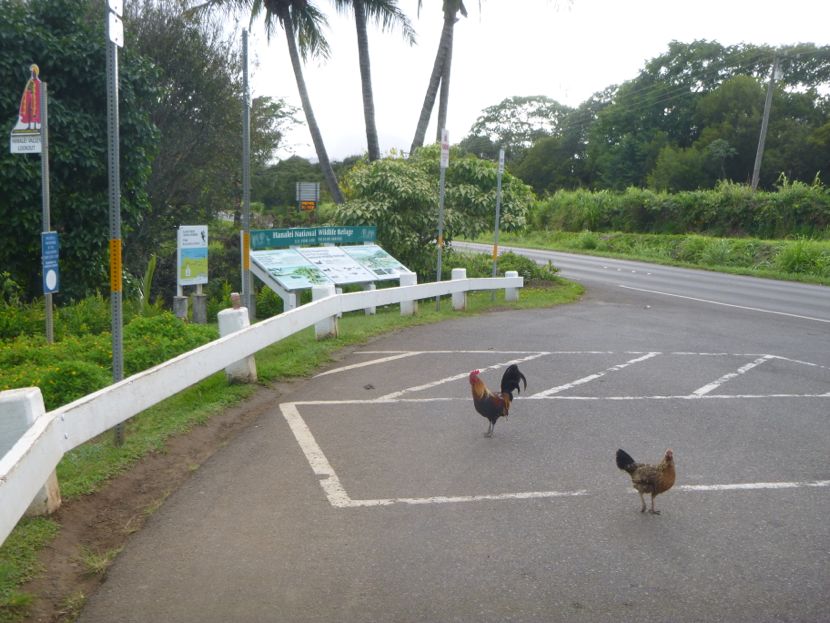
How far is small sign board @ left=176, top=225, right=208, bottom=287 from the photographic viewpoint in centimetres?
1351

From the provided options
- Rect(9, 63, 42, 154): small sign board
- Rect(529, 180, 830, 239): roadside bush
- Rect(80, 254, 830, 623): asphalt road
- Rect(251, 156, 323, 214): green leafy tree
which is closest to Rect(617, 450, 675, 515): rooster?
Rect(80, 254, 830, 623): asphalt road

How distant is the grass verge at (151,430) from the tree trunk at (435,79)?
1212 centimetres

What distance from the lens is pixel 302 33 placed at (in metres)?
25.6

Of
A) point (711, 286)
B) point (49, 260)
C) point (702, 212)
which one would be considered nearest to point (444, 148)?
point (49, 260)

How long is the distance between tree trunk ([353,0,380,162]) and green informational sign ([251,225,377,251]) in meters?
7.96

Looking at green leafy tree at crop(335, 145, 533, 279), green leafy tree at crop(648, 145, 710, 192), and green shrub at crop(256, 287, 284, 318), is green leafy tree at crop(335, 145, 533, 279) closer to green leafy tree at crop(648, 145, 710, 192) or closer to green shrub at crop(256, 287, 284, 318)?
green shrub at crop(256, 287, 284, 318)

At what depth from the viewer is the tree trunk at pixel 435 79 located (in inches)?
1025

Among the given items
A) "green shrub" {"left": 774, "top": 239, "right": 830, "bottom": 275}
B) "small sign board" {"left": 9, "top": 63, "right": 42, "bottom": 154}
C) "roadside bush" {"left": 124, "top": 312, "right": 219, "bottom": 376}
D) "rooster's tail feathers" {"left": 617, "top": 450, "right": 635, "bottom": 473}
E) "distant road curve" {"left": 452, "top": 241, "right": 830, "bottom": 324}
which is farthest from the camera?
"green shrub" {"left": 774, "top": 239, "right": 830, "bottom": 275}

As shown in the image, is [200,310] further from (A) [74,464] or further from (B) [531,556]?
(B) [531,556]

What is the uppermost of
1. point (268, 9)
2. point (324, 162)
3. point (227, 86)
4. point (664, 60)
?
point (664, 60)

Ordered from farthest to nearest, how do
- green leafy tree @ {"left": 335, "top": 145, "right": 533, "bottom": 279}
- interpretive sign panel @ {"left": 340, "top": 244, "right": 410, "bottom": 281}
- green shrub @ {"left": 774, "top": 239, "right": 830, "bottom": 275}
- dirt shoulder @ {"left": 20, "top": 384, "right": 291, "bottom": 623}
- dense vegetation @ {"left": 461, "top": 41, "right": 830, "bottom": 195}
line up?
dense vegetation @ {"left": 461, "top": 41, "right": 830, "bottom": 195} < green shrub @ {"left": 774, "top": 239, "right": 830, "bottom": 275} < green leafy tree @ {"left": 335, "top": 145, "right": 533, "bottom": 279} < interpretive sign panel @ {"left": 340, "top": 244, "right": 410, "bottom": 281} < dirt shoulder @ {"left": 20, "top": 384, "right": 291, "bottom": 623}

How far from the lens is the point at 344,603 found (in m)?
4.00

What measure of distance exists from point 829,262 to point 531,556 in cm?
2645

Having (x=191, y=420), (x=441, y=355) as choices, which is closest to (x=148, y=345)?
(x=191, y=420)
